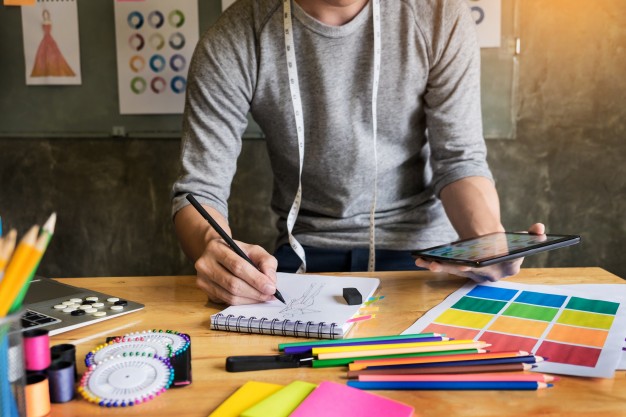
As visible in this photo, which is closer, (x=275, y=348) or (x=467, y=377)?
(x=467, y=377)

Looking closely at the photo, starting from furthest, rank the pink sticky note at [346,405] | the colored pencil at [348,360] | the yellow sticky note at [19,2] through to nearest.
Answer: the yellow sticky note at [19,2] < the colored pencil at [348,360] < the pink sticky note at [346,405]

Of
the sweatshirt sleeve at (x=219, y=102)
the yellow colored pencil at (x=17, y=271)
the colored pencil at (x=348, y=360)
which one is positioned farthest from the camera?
the sweatshirt sleeve at (x=219, y=102)

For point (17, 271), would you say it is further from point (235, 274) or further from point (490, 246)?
point (490, 246)

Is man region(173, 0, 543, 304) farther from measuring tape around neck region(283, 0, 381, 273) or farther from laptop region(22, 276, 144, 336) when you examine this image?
laptop region(22, 276, 144, 336)

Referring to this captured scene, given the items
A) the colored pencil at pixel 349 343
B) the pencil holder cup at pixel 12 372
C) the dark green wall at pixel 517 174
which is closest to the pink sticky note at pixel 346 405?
the colored pencil at pixel 349 343

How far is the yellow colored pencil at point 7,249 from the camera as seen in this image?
0.49m

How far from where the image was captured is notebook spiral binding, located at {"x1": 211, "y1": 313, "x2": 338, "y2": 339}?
826 millimetres

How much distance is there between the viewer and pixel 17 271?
1.58ft

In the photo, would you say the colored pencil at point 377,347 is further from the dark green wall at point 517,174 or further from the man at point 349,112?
the dark green wall at point 517,174

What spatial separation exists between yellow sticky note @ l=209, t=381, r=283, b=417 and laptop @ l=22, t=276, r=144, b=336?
1.14 ft

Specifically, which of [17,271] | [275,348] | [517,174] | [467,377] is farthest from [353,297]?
[517,174]

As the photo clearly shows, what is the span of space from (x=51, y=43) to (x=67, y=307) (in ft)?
5.23

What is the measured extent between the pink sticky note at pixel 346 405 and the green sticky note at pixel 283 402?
0.03 feet

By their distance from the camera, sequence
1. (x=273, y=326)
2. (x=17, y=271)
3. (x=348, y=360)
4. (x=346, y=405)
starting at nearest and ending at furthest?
(x=17, y=271)
(x=346, y=405)
(x=348, y=360)
(x=273, y=326)
